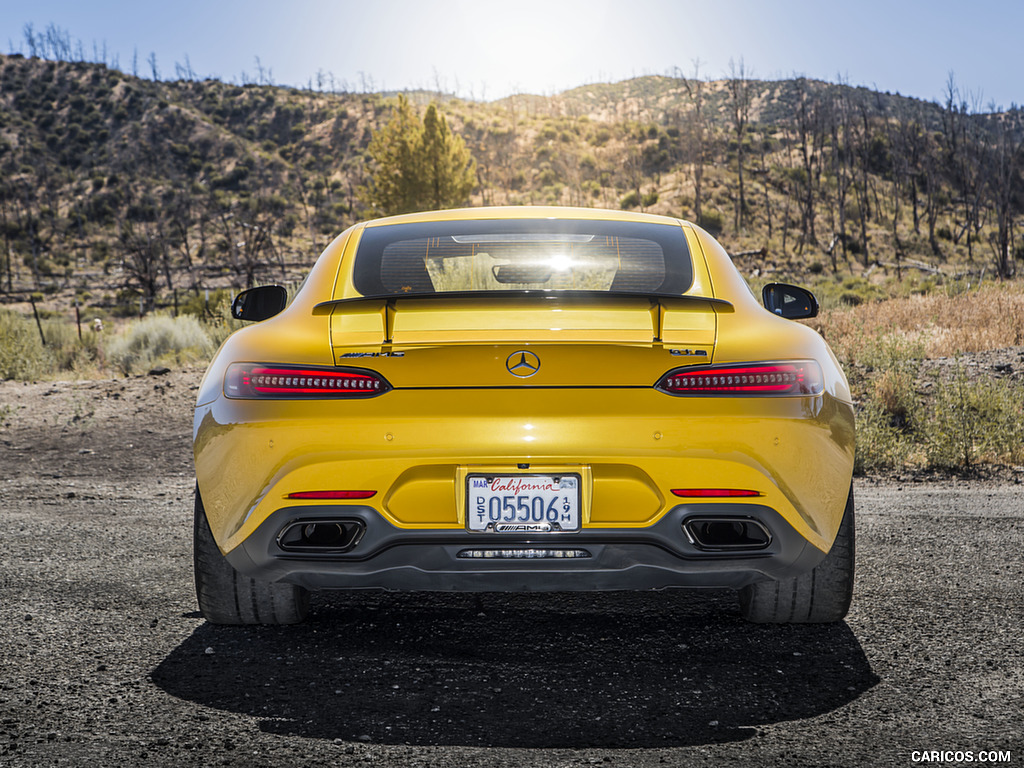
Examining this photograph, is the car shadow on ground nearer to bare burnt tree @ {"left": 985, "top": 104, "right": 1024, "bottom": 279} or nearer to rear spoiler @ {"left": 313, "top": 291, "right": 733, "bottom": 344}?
rear spoiler @ {"left": 313, "top": 291, "right": 733, "bottom": 344}

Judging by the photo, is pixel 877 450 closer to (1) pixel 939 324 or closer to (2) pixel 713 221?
(1) pixel 939 324

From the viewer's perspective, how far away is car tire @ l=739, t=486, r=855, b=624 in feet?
10.7

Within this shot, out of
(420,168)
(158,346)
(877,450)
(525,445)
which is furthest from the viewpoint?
(420,168)

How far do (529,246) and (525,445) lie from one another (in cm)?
179

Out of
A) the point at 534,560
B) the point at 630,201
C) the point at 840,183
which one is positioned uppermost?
the point at 840,183

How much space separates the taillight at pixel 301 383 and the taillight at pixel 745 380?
2.96ft

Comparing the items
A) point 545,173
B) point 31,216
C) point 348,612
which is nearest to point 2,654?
point 348,612

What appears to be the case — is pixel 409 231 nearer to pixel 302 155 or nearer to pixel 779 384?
pixel 779 384

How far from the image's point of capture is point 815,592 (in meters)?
3.31

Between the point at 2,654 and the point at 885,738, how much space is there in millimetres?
3016

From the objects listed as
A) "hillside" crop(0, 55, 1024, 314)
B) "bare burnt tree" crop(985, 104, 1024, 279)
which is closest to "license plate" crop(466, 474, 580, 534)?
"hillside" crop(0, 55, 1024, 314)

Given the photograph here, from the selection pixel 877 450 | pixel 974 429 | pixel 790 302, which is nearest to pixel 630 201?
pixel 974 429

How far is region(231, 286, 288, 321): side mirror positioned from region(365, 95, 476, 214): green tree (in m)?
40.6

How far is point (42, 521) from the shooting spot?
5.82 m
